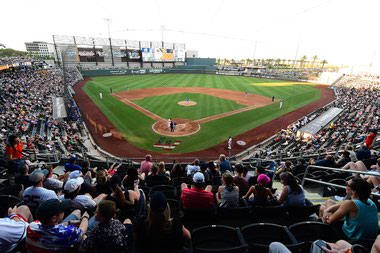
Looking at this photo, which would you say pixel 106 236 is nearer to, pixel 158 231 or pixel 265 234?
pixel 158 231

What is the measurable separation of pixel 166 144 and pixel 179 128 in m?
3.88

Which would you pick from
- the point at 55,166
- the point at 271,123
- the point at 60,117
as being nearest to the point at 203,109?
the point at 271,123

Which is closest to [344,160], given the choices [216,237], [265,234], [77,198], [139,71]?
[265,234]

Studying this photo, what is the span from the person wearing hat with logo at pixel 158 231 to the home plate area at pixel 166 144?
15.9 metres

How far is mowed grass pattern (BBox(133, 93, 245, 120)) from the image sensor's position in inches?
1094

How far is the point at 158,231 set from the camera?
8.98 feet

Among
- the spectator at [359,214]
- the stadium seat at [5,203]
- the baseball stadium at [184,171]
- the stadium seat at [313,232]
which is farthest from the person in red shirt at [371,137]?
the stadium seat at [5,203]

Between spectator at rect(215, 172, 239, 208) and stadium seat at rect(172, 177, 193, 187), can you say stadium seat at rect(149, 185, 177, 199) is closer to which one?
stadium seat at rect(172, 177, 193, 187)

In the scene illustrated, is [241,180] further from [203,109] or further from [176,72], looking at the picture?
[176,72]

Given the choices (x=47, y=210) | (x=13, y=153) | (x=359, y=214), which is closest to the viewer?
(x=47, y=210)

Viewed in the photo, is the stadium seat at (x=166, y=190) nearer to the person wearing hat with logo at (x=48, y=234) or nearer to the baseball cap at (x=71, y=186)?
the baseball cap at (x=71, y=186)

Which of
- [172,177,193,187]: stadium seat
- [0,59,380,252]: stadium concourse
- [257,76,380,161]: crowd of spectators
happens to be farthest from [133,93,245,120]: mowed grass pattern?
[0,59,380,252]: stadium concourse

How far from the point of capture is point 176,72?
81.1 meters

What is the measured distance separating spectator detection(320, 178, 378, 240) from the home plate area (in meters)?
15.9
